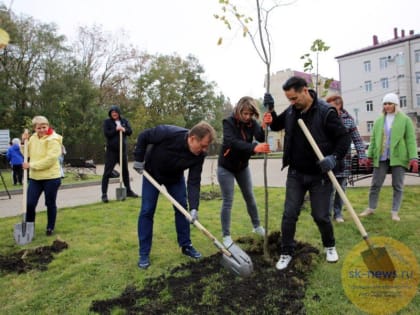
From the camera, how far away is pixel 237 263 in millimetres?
3090

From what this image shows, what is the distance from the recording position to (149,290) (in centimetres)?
298

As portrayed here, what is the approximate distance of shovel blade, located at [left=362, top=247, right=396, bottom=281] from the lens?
2877 mm

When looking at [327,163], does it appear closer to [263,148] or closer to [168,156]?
[263,148]

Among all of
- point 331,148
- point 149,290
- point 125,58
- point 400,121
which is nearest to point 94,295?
point 149,290

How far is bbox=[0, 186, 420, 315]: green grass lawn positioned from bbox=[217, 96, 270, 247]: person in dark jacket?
60 cm

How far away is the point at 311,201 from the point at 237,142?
0.96 meters

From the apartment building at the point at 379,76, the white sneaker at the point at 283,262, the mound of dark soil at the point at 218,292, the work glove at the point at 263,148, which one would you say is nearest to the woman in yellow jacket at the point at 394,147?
the mound of dark soil at the point at 218,292

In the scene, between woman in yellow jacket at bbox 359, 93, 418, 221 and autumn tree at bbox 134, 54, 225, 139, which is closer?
woman in yellow jacket at bbox 359, 93, 418, 221

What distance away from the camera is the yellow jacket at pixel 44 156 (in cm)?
461

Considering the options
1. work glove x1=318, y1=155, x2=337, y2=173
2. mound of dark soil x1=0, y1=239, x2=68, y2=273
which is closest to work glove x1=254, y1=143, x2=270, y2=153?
work glove x1=318, y1=155, x2=337, y2=173

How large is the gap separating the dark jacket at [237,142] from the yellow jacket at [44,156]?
7.72 feet

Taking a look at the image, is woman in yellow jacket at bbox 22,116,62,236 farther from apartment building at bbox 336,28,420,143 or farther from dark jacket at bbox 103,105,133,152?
apartment building at bbox 336,28,420,143

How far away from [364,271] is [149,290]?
1958 millimetres

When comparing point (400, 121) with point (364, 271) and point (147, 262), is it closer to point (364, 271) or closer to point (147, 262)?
point (364, 271)
